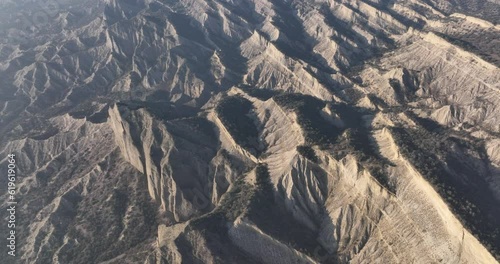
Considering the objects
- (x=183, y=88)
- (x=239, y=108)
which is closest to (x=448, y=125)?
(x=239, y=108)

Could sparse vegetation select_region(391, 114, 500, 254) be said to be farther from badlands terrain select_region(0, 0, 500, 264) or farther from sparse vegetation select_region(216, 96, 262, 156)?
sparse vegetation select_region(216, 96, 262, 156)

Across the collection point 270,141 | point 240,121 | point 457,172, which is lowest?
point 457,172

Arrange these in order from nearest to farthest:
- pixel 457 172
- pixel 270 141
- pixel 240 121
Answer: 1. pixel 457 172
2. pixel 270 141
3. pixel 240 121

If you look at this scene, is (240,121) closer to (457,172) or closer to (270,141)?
(270,141)

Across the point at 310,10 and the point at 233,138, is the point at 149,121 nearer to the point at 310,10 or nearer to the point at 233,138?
the point at 233,138

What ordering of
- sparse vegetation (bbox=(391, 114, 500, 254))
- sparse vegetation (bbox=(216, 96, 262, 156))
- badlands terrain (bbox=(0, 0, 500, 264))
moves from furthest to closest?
1. sparse vegetation (bbox=(216, 96, 262, 156))
2. badlands terrain (bbox=(0, 0, 500, 264))
3. sparse vegetation (bbox=(391, 114, 500, 254))

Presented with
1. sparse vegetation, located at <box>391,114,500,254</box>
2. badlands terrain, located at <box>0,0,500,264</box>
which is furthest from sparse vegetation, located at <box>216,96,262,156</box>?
sparse vegetation, located at <box>391,114,500,254</box>

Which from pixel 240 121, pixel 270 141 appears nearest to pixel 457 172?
pixel 270 141

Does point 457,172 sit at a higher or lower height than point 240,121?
lower
